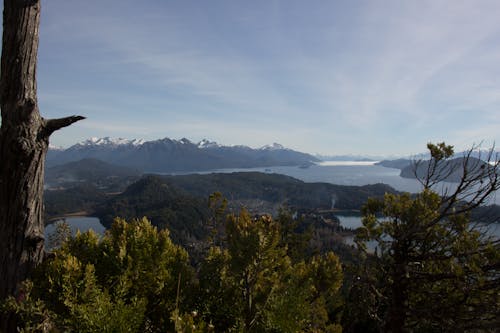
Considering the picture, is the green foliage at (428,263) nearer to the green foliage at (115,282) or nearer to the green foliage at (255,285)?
the green foliage at (255,285)

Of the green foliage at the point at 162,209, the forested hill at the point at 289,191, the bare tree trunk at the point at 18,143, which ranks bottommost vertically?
the green foliage at the point at 162,209

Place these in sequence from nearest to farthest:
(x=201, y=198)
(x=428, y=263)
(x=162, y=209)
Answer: (x=428, y=263) → (x=162, y=209) → (x=201, y=198)

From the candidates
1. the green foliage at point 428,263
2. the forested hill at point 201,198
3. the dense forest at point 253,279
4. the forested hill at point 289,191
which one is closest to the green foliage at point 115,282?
the dense forest at point 253,279

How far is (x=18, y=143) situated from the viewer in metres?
2.89

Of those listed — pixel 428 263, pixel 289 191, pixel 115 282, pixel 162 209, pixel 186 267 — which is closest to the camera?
pixel 115 282

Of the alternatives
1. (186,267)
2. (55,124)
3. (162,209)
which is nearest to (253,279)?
(186,267)

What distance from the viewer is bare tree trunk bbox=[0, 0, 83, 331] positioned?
9.52 feet

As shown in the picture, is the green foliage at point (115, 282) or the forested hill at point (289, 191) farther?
the forested hill at point (289, 191)

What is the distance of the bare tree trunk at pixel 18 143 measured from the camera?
290 cm

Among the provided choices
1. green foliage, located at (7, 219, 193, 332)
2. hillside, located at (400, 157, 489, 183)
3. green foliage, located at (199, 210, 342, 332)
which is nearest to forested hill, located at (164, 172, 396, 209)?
hillside, located at (400, 157, 489, 183)

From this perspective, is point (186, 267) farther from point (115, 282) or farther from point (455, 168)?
point (455, 168)

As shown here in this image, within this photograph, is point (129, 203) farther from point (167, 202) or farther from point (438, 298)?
point (438, 298)

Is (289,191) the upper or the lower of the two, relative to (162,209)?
upper

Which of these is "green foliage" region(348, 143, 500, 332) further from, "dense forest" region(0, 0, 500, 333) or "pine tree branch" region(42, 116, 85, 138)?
"pine tree branch" region(42, 116, 85, 138)
